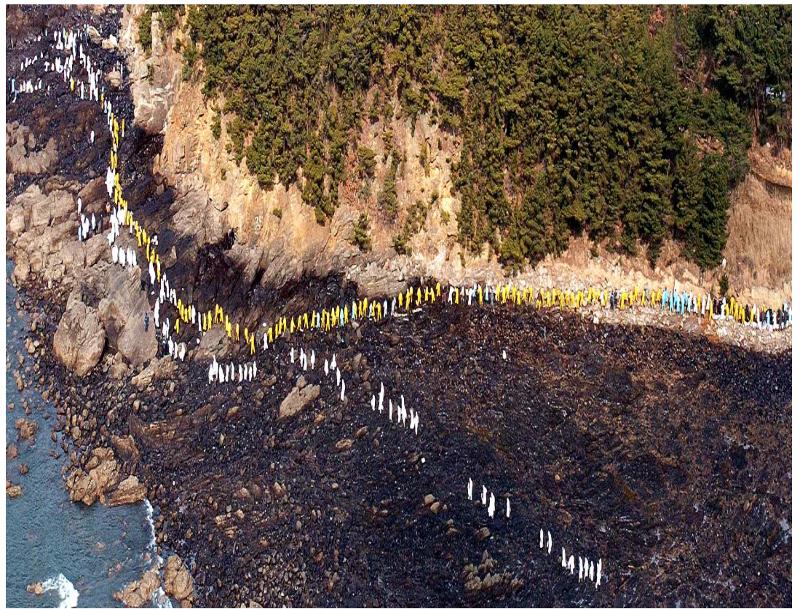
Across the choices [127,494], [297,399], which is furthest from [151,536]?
[297,399]

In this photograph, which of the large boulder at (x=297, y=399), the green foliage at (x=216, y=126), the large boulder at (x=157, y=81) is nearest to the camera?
the large boulder at (x=297, y=399)

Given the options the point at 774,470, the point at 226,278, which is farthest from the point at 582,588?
the point at 226,278

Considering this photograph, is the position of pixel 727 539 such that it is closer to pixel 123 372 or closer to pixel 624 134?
pixel 624 134

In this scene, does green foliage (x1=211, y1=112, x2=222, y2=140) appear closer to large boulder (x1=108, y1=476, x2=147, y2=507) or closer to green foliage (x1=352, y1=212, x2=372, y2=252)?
green foliage (x1=352, y1=212, x2=372, y2=252)

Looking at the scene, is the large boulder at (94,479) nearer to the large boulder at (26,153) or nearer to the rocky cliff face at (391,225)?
the rocky cliff face at (391,225)

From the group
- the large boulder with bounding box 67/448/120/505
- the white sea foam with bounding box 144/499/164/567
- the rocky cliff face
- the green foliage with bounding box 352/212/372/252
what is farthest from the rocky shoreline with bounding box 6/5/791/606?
the green foliage with bounding box 352/212/372/252

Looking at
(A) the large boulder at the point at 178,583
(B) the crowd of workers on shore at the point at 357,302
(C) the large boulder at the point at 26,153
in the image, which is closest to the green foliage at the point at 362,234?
(B) the crowd of workers on shore at the point at 357,302
